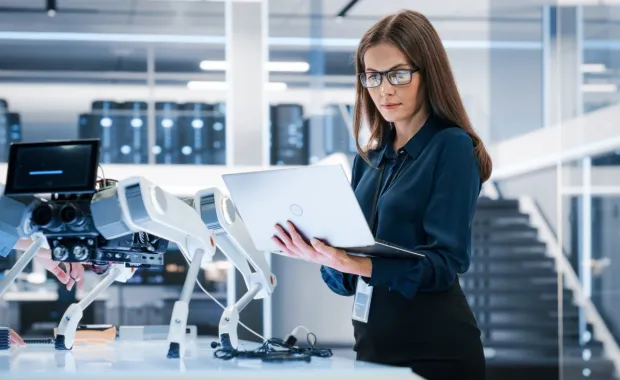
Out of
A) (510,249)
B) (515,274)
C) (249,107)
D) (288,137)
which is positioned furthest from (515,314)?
(249,107)

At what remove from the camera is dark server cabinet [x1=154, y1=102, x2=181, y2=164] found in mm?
6832

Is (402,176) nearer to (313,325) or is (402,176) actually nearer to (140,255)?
(140,255)

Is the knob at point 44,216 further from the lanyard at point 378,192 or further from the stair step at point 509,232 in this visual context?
the stair step at point 509,232

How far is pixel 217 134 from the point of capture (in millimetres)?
6926

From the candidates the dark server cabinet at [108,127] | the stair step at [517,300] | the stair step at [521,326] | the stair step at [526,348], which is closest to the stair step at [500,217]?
the stair step at [517,300]

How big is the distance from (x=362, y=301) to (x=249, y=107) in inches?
186

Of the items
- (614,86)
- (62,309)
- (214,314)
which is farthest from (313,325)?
(614,86)

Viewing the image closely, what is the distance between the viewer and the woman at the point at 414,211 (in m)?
2.02

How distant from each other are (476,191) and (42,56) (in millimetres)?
5445

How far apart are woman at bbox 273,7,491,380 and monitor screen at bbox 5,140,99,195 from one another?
50 cm

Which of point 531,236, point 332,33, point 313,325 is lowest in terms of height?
point 313,325

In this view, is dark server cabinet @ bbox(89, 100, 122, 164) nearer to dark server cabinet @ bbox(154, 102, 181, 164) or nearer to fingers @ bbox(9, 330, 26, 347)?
dark server cabinet @ bbox(154, 102, 181, 164)

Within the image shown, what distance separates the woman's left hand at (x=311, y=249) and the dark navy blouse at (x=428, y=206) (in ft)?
0.28

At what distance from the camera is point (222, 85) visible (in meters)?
6.97
